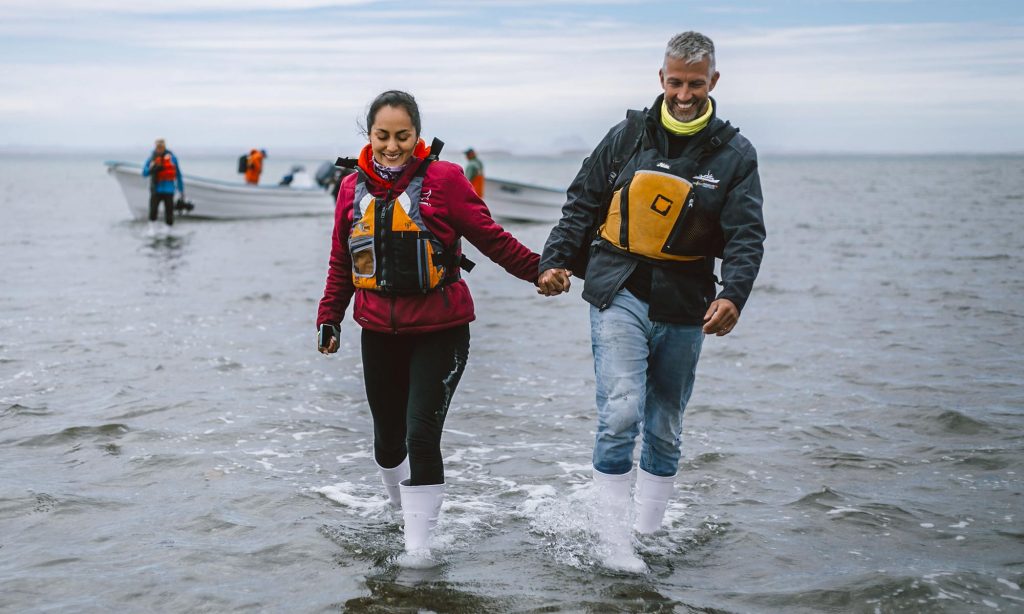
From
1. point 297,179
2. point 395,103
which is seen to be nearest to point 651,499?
point 395,103

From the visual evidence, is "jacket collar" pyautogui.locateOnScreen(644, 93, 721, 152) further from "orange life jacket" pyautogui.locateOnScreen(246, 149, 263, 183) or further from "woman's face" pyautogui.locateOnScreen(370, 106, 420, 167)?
"orange life jacket" pyautogui.locateOnScreen(246, 149, 263, 183)

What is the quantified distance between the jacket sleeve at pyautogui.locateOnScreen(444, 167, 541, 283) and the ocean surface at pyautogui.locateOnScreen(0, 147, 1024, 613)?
147 cm

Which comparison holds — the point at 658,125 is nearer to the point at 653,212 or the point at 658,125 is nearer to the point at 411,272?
the point at 653,212

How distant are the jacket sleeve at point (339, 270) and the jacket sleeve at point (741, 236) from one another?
5.85ft

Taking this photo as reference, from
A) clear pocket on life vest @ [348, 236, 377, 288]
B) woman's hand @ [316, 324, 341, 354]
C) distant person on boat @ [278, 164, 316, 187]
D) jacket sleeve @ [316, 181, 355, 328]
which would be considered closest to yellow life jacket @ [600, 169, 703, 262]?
clear pocket on life vest @ [348, 236, 377, 288]

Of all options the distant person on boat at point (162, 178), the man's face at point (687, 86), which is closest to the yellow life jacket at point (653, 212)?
the man's face at point (687, 86)

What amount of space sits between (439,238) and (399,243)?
0.20 m

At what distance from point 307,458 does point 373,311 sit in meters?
2.60

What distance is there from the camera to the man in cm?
474

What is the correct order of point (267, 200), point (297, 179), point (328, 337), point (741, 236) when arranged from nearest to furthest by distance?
point (741, 236), point (328, 337), point (267, 200), point (297, 179)

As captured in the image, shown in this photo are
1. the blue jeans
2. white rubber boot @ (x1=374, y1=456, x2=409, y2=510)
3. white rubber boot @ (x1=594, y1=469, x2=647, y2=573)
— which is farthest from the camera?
white rubber boot @ (x1=374, y1=456, x2=409, y2=510)

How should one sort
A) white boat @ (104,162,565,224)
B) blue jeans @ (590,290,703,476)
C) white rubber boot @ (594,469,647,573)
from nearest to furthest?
blue jeans @ (590,290,703,476)
white rubber boot @ (594,469,647,573)
white boat @ (104,162,565,224)

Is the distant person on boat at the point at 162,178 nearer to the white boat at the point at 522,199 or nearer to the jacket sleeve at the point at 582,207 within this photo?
the white boat at the point at 522,199

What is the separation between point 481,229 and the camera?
4973 millimetres
